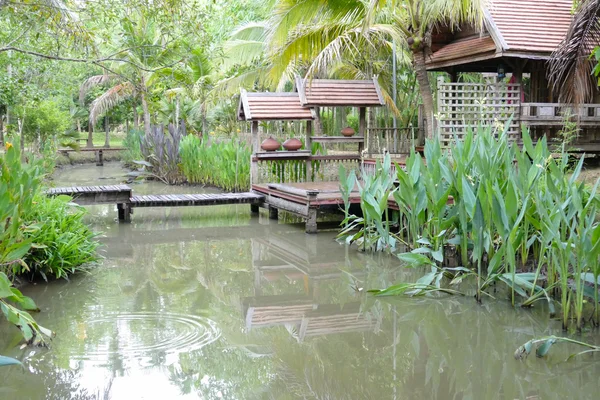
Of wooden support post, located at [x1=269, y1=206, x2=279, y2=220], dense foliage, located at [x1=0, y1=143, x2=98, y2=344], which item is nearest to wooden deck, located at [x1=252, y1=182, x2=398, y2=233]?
wooden support post, located at [x1=269, y1=206, x2=279, y2=220]

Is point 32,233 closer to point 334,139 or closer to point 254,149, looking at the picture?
point 254,149

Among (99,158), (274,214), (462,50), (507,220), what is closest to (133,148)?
(99,158)

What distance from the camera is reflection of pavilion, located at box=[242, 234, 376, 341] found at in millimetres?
5734

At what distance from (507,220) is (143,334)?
306 centimetres

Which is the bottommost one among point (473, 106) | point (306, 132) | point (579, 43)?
point (306, 132)

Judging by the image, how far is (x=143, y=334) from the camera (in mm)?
5293

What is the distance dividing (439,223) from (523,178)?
1095mm

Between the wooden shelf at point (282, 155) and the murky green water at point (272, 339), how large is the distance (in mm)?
4075

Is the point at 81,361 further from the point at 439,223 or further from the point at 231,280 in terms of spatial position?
the point at 439,223

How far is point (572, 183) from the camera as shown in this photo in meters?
5.27

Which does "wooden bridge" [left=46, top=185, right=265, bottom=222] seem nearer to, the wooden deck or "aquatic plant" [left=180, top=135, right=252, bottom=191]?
the wooden deck

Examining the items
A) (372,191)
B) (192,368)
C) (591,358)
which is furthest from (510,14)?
(192,368)

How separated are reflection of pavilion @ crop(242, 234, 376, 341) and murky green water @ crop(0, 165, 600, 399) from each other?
0.07 feet

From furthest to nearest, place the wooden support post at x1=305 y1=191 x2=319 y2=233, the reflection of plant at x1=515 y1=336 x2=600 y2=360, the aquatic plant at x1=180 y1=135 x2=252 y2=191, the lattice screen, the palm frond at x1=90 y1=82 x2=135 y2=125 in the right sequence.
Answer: the palm frond at x1=90 y1=82 x2=135 y2=125
the aquatic plant at x1=180 y1=135 x2=252 y2=191
the lattice screen
the wooden support post at x1=305 y1=191 x2=319 y2=233
the reflection of plant at x1=515 y1=336 x2=600 y2=360
